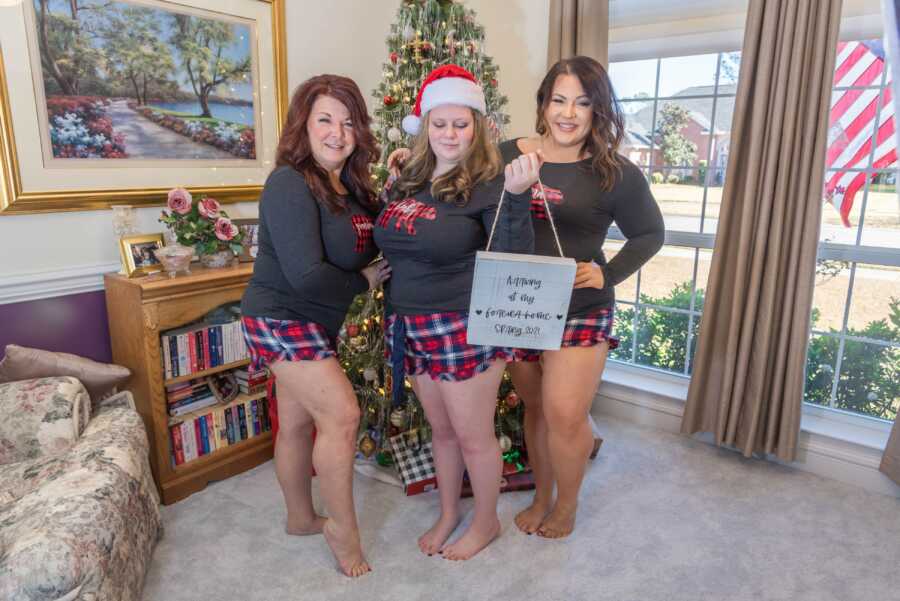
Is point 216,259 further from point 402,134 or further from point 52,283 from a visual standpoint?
point 402,134

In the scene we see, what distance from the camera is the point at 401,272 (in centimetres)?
175

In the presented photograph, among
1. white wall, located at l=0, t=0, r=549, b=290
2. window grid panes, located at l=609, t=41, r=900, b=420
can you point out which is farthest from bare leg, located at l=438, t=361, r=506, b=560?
window grid panes, located at l=609, t=41, r=900, b=420

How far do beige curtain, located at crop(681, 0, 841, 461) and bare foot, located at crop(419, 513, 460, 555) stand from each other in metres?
1.37

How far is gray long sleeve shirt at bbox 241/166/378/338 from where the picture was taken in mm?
1598

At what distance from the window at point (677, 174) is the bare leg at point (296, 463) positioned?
6.65 ft

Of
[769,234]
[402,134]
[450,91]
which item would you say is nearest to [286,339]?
[450,91]

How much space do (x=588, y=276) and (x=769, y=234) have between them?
1178mm

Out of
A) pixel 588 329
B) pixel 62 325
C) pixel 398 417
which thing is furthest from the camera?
pixel 398 417

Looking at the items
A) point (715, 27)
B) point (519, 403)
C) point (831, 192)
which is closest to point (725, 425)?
point (519, 403)

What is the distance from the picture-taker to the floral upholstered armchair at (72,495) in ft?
4.61

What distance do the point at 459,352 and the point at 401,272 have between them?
0.29 metres

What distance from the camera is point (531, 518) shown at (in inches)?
86.0

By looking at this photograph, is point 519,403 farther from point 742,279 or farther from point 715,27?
point 715,27

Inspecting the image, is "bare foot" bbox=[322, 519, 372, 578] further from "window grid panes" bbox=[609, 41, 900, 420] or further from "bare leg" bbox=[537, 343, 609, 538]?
"window grid panes" bbox=[609, 41, 900, 420]
